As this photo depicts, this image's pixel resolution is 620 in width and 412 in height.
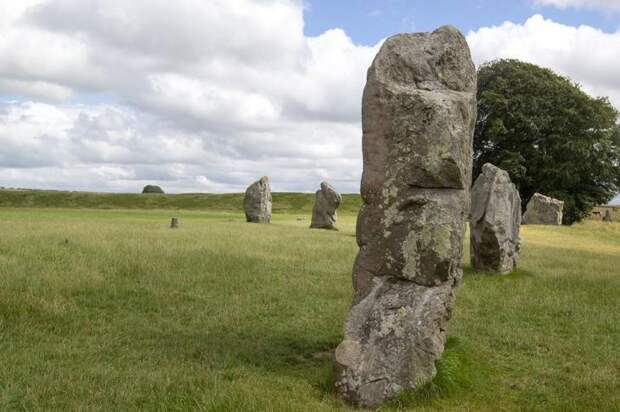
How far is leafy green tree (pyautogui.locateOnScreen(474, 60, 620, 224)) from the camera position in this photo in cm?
4497

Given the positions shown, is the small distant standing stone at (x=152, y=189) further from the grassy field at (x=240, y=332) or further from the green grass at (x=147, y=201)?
the grassy field at (x=240, y=332)

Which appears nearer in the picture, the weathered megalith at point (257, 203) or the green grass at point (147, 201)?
the weathered megalith at point (257, 203)

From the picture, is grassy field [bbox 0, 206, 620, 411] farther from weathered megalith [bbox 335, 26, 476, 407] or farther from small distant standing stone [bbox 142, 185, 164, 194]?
small distant standing stone [bbox 142, 185, 164, 194]

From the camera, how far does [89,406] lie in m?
7.26

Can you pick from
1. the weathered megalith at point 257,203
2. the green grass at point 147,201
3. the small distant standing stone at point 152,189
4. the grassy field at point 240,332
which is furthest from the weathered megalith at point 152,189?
the grassy field at point 240,332

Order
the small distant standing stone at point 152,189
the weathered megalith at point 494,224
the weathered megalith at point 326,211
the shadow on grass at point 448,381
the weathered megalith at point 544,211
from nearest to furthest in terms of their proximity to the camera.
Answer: the shadow on grass at point 448,381
the weathered megalith at point 494,224
the weathered megalith at point 326,211
the weathered megalith at point 544,211
the small distant standing stone at point 152,189

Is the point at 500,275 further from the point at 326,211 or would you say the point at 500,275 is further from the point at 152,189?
the point at 152,189

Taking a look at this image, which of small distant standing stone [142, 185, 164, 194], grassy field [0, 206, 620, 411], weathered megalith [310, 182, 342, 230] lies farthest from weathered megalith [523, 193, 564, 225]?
small distant standing stone [142, 185, 164, 194]

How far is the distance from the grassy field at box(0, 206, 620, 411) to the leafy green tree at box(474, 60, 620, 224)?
26337mm

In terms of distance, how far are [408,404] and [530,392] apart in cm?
190

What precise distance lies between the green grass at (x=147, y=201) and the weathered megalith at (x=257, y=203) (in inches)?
1293

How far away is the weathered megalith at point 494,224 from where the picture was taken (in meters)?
17.9

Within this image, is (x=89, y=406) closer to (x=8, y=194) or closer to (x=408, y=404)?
(x=408, y=404)

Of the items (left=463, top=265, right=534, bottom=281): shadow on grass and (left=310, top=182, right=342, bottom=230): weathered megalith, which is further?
(left=310, top=182, right=342, bottom=230): weathered megalith
